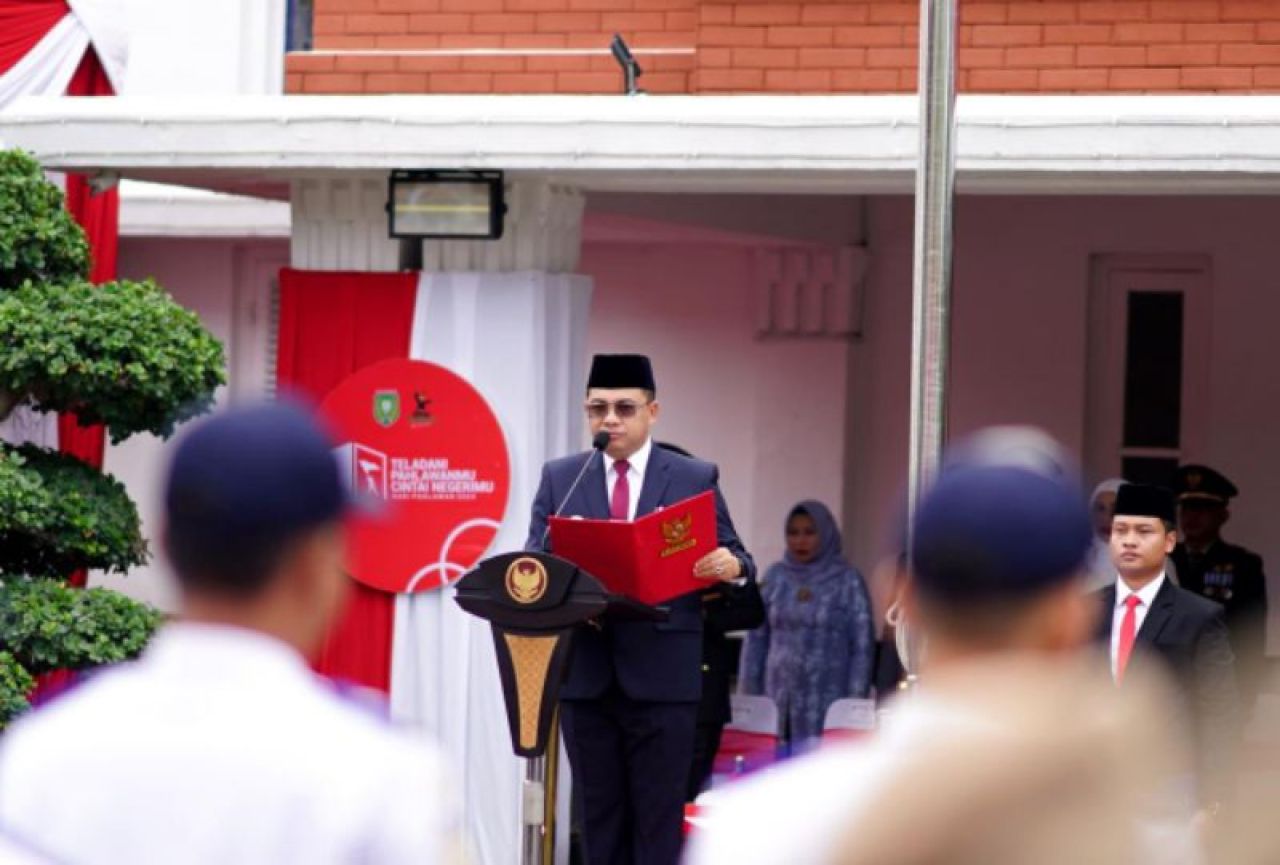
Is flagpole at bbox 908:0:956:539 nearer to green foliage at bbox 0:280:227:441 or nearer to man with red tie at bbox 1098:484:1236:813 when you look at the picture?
man with red tie at bbox 1098:484:1236:813

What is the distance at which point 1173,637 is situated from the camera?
764 centimetres

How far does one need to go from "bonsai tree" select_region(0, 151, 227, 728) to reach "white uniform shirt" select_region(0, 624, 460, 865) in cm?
596

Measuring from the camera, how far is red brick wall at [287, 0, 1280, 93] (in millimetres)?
11523

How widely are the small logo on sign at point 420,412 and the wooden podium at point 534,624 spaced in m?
1.75

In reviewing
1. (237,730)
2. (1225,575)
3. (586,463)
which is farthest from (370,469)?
(237,730)

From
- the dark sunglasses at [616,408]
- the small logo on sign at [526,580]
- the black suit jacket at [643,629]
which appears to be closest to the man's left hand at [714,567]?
the black suit jacket at [643,629]

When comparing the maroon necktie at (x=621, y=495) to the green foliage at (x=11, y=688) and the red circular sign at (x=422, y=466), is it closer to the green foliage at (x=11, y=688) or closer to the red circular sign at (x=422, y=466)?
the red circular sign at (x=422, y=466)

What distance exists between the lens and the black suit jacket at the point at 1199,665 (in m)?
7.56

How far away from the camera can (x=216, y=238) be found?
15.6 meters

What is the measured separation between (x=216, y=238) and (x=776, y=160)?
7.19 metres

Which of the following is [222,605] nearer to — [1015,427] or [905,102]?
[905,102]

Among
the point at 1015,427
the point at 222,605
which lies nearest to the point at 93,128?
the point at 1015,427

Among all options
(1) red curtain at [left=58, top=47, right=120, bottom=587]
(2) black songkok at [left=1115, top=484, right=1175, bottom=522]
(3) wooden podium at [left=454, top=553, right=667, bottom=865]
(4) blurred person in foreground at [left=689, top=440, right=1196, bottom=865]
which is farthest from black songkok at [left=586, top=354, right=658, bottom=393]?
(4) blurred person in foreground at [left=689, top=440, right=1196, bottom=865]

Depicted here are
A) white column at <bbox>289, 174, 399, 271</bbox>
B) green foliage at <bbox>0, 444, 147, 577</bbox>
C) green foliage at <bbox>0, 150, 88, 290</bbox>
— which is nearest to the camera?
green foliage at <bbox>0, 444, 147, 577</bbox>
